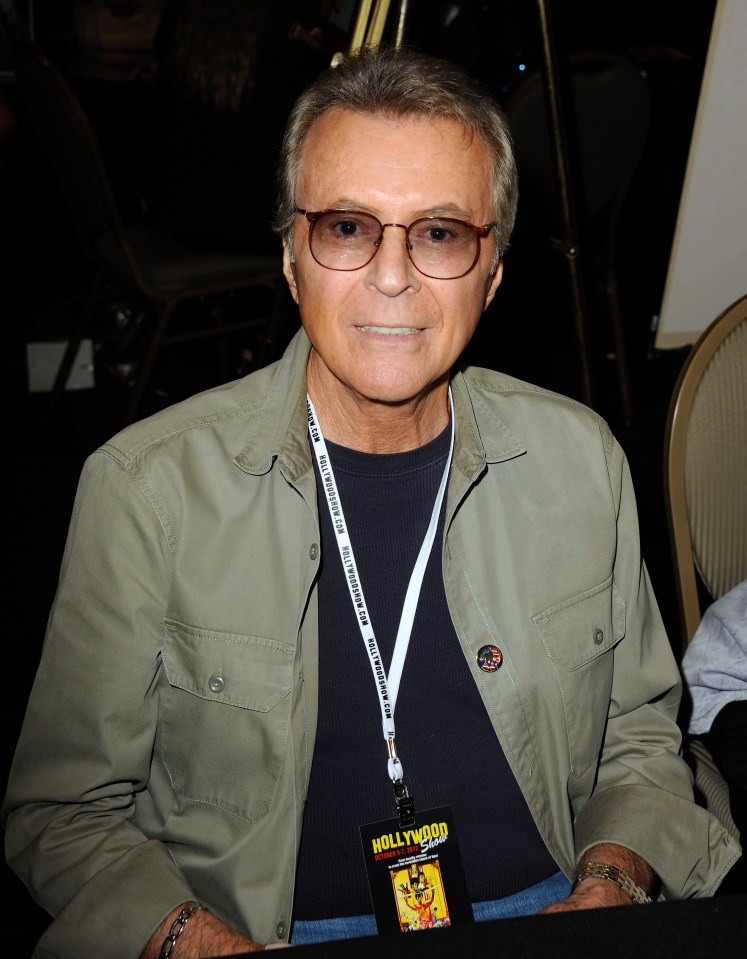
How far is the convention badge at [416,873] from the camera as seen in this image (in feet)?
4.12

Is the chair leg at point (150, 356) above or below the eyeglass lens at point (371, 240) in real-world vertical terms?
below

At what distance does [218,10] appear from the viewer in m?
3.25

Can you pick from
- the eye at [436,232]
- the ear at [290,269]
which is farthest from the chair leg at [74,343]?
the eye at [436,232]

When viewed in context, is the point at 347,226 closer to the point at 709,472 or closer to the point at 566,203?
the point at 709,472

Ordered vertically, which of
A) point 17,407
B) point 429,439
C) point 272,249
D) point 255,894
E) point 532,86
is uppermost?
point 532,86

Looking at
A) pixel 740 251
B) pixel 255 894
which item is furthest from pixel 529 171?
pixel 255 894

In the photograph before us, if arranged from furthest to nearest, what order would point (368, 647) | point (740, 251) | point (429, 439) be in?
point (740, 251)
point (429, 439)
point (368, 647)

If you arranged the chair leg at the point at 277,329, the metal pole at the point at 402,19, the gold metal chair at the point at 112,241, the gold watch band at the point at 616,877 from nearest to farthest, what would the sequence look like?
1. the gold watch band at the point at 616,877
2. the metal pole at the point at 402,19
3. the chair leg at the point at 277,329
4. the gold metal chair at the point at 112,241

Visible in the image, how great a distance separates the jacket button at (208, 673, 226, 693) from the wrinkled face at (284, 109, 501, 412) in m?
0.41

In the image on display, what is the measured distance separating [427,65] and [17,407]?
3244mm

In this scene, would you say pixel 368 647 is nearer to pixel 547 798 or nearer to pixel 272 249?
pixel 547 798

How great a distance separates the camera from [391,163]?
127cm

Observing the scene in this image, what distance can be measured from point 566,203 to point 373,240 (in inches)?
51.0

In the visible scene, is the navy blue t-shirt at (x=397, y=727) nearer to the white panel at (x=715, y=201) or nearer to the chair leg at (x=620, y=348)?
the white panel at (x=715, y=201)
